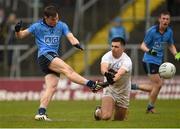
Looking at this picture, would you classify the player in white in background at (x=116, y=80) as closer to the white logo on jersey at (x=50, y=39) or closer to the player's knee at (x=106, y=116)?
the player's knee at (x=106, y=116)

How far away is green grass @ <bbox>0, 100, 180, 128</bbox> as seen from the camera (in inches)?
607

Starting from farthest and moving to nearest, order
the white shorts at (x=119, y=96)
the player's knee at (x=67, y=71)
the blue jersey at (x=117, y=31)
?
the blue jersey at (x=117, y=31) < the white shorts at (x=119, y=96) < the player's knee at (x=67, y=71)

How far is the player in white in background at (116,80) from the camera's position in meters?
16.5

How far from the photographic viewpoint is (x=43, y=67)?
1725 centimetres

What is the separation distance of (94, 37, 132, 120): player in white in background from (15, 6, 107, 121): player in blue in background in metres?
0.72

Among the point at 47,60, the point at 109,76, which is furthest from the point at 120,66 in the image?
the point at 47,60

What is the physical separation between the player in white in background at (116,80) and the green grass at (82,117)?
0.32m

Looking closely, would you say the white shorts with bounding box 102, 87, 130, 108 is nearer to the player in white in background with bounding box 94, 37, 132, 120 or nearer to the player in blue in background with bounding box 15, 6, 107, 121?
the player in white in background with bounding box 94, 37, 132, 120

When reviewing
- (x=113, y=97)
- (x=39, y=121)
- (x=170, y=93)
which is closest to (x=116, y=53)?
(x=113, y=97)

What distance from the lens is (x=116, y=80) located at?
1650 cm

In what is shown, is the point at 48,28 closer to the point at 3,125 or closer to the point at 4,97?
the point at 3,125

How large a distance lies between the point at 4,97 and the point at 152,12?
23.2 feet

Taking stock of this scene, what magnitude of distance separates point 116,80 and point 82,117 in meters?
2.35

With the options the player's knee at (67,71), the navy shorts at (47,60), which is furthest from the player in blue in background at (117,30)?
the player's knee at (67,71)
